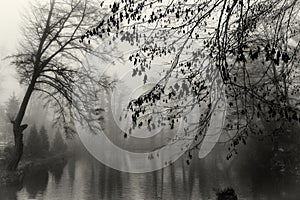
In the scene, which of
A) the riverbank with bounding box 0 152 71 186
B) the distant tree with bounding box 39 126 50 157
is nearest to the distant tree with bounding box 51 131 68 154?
the riverbank with bounding box 0 152 71 186

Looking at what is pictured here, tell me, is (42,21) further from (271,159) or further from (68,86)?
(271,159)

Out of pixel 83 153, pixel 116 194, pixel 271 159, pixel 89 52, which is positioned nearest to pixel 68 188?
pixel 116 194

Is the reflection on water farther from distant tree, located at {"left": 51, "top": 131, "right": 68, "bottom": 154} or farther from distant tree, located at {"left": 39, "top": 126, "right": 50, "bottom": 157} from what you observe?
distant tree, located at {"left": 51, "top": 131, "right": 68, "bottom": 154}

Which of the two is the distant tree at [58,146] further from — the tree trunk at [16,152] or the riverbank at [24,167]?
the tree trunk at [16,152]

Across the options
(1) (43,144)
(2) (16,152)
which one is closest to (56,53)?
(2) (16,152)

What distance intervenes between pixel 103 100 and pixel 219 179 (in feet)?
152

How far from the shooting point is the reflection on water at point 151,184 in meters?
15.5

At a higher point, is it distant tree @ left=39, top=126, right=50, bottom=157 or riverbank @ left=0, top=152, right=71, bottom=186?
distant tree @ left=39, top=126, right=50, bottom=157

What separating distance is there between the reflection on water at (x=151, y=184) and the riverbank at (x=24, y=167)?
53cm

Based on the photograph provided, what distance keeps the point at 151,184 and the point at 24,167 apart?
8.99 meters

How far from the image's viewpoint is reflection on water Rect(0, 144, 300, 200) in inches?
611

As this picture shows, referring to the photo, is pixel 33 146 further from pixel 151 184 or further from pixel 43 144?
pixel 151 184

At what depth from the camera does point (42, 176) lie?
857 inches

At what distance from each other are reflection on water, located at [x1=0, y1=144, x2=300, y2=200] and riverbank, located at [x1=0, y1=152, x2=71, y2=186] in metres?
0.53
